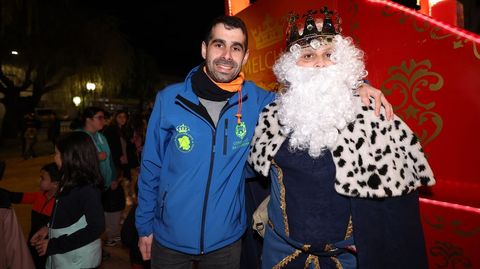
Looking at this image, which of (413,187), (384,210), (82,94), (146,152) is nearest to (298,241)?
(384,210)

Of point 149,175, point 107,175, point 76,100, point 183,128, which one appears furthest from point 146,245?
point 76,100

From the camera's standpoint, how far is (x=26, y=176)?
29.0 feet

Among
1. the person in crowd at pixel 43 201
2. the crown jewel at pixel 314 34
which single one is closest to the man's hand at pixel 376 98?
the crown jewel at pixel 314 34

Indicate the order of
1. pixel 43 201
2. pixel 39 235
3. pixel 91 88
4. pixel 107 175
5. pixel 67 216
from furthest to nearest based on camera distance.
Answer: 1. pixel 91 88
2. pixel 107 175
3. pixel 43 201
4. pixel 39 235
5. pixel 67 216

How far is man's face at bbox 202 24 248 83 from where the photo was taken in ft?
7.06

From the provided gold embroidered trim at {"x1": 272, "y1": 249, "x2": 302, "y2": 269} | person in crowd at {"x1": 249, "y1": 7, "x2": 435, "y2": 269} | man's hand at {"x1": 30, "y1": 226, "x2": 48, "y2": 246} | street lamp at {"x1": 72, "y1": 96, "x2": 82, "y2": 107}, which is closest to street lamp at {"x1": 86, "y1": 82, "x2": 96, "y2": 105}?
street lamp at {"x1": 72, "y1": 96, "x2": 82, "y2": 107}

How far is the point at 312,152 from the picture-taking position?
1.75 meters

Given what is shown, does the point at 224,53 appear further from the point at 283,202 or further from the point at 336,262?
the point at 336,262

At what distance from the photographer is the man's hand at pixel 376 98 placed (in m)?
1.71

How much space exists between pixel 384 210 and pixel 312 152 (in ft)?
1.50

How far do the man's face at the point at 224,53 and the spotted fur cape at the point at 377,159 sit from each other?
0.85m

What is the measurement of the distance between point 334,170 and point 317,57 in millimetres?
673

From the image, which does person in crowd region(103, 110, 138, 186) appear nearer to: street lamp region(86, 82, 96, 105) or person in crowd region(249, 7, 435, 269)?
person in crowd region(249, 7, 435, 269)

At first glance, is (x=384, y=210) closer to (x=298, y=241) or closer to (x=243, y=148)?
(x=298, y=241)
